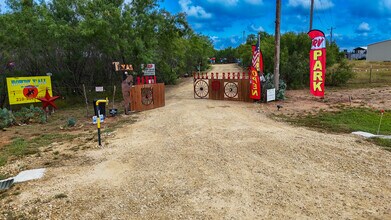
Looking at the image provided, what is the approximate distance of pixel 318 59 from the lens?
11.6 m

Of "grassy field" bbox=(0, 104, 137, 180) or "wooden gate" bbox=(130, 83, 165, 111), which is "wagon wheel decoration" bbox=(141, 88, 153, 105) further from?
"grassy field" bbox=(0, 104, 137, 180)

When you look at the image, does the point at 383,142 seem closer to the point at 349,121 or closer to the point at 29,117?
the point at 349,121

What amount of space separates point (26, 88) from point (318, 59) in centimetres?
1245

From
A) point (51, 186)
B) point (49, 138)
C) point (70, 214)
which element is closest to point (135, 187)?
point (70, 214)

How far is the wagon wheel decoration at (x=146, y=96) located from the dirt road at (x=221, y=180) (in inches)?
185

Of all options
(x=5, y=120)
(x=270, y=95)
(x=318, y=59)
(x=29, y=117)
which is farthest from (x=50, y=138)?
(x=318, y=59)

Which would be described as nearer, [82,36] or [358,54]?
[82,36]

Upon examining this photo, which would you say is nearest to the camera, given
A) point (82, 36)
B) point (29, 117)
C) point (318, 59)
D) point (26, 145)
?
point (26, 145)

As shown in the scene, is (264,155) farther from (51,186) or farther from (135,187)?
(51,186)

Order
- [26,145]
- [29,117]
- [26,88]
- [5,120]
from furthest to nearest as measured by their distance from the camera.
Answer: [26,88]
[29,117]
[5,120]
[26,145]

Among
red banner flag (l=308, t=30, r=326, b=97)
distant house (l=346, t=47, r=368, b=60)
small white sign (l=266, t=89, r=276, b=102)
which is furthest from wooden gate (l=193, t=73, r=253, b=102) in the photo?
distant house (l=346, t=47, r=368, b=60)

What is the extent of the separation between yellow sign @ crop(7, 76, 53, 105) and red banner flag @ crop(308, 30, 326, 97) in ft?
38.4

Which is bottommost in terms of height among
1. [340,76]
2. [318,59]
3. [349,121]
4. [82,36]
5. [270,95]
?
[349,121]

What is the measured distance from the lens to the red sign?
1258 cm
